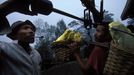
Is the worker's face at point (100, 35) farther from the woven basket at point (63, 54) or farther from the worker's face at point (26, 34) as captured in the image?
the woven basket at point (63, 54)

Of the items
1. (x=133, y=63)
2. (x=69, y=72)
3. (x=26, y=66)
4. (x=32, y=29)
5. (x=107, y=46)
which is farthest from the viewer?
(x=69, y=72)

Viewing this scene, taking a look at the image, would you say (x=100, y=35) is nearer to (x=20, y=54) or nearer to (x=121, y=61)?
(x=121, y=61)

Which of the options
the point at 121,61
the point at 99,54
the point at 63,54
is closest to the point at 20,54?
the point at 99,54

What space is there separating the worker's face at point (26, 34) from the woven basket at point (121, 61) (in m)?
1.43

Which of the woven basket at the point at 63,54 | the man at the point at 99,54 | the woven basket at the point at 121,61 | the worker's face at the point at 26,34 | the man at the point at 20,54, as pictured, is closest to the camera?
the woven basket at the point at 121,61

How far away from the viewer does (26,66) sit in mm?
3930

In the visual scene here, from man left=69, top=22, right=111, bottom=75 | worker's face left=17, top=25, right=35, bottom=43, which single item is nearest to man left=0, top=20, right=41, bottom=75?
worker's face left=17, top=25, right=35, bottom=43

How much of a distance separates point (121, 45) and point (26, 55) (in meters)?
1.44

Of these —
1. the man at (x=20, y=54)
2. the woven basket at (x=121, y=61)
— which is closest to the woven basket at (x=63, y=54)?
the man at (x=20, y=54)

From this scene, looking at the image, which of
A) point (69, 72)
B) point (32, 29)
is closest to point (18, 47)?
point (32, 29)

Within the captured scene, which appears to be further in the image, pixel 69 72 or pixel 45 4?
pixel 69 72

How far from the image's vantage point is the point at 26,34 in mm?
4238

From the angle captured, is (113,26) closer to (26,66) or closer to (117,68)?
(117,68)

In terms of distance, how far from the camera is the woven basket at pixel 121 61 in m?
3.05
